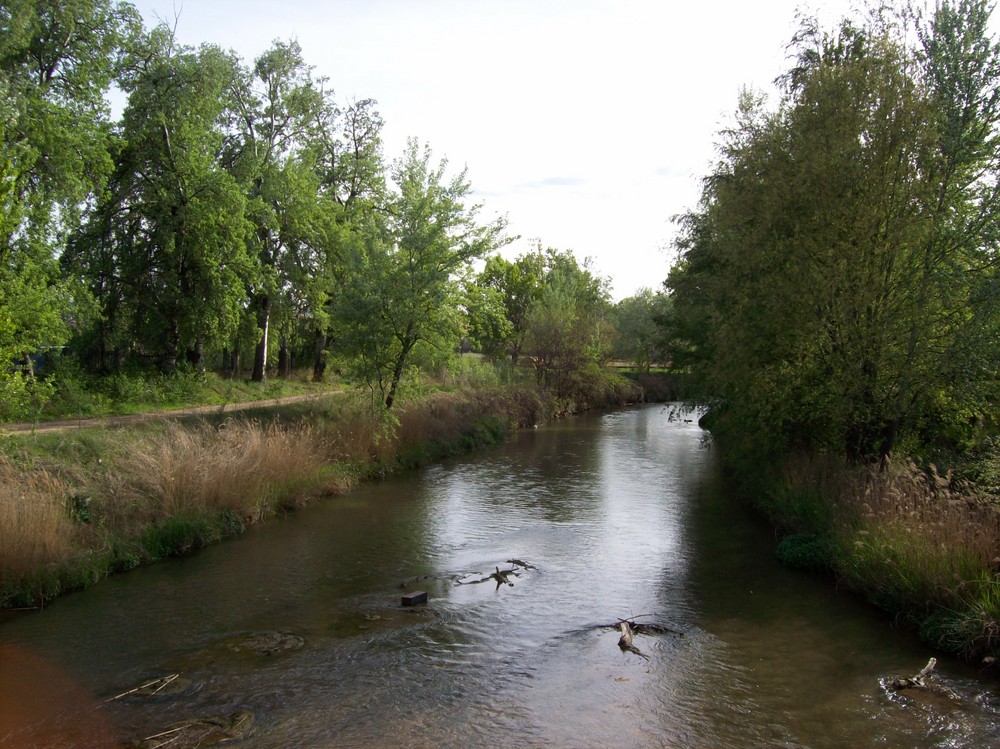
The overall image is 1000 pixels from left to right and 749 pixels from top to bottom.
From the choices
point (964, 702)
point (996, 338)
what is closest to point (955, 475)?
point (996, 338)

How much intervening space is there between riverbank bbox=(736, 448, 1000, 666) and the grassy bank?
14 millimetres

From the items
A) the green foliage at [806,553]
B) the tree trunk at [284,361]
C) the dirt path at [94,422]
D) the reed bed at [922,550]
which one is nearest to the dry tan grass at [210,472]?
the dirt path at [94,422]

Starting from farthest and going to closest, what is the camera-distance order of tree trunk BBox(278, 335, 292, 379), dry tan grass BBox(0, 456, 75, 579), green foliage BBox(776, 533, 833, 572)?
tree trunk BBox(278, 335, 292, 379), green foliage BBox(776, 533, 833, 572), dry tan grass BBox(0, 456, 75, 579)

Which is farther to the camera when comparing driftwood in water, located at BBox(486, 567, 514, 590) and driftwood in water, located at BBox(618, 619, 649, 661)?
driftwood in water, located at BBox(486, 567, 514, 590)

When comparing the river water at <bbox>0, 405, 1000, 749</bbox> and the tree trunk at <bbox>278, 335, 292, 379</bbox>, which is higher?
the tree trunk at <bbox>278, 335, 292, 379</bbox>

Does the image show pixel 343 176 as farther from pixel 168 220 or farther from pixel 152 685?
pixel 152 685

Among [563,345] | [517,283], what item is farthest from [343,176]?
[517,283]

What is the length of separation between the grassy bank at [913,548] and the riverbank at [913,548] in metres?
0.01

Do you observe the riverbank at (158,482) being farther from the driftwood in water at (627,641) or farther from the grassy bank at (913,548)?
the grassy bank at (913,548)

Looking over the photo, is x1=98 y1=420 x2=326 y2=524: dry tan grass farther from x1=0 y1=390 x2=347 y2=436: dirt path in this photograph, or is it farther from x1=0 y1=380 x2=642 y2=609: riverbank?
x1=0 y1=390 x2=347 y2=436: dirt path

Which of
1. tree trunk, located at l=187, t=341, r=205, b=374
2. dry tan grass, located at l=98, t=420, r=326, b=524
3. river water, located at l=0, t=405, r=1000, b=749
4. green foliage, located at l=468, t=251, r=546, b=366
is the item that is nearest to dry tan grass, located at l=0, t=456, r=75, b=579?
river water, located at l=0, t=405, r=1000, b=749

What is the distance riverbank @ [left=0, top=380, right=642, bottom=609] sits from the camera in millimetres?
11680

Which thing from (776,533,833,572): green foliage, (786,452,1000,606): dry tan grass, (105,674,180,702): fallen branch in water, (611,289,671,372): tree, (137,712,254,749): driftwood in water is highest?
(611,289,671,372): tree

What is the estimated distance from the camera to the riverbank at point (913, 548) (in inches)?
382
